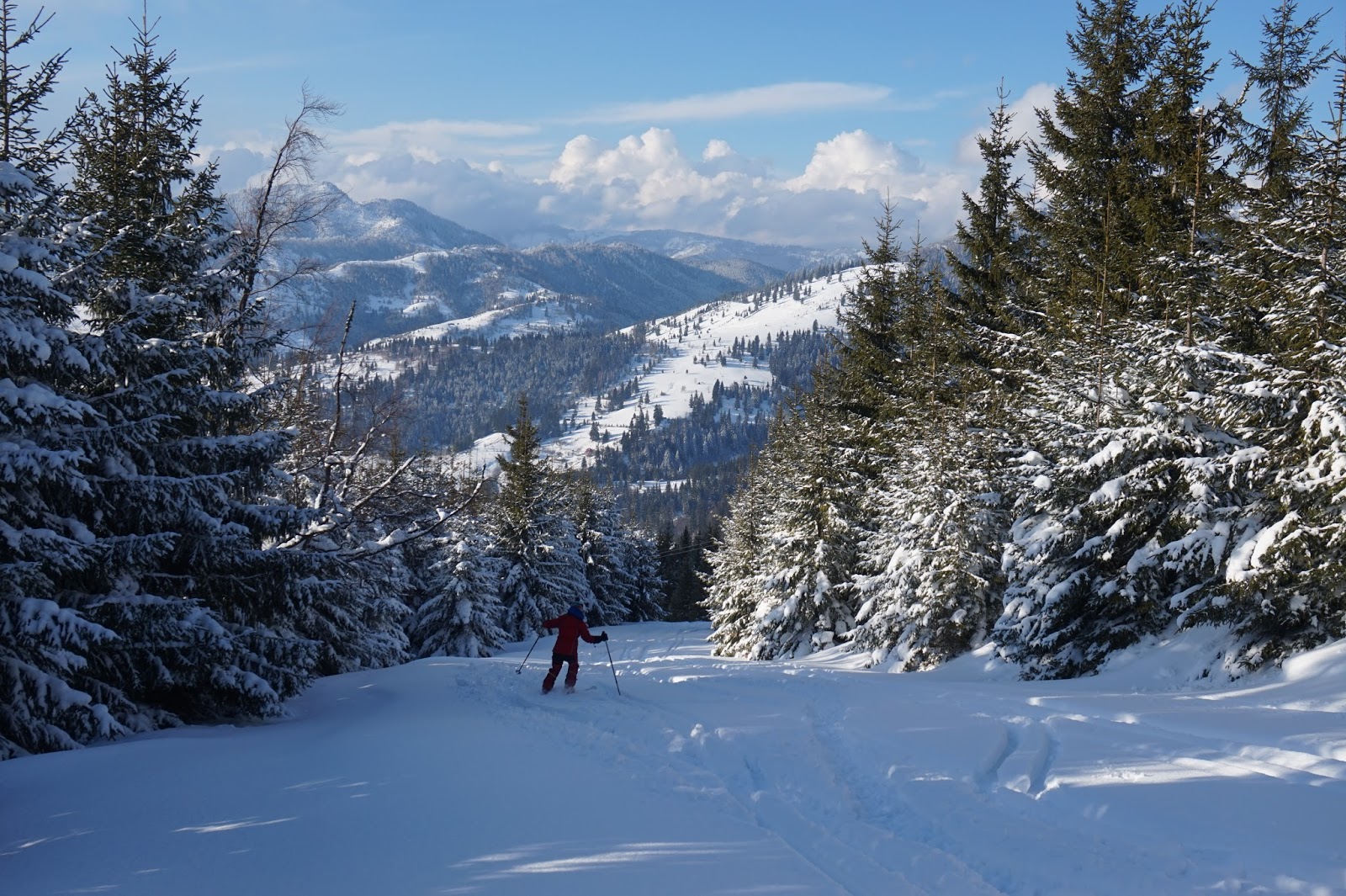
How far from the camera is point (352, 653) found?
21.2m

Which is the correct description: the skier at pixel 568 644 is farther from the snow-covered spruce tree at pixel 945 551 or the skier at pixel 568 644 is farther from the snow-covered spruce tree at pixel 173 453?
the snow-covered spruce tree at pixel 945 551

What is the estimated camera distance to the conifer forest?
9445 millimetres

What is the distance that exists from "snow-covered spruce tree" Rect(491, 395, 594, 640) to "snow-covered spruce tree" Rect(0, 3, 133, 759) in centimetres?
2737

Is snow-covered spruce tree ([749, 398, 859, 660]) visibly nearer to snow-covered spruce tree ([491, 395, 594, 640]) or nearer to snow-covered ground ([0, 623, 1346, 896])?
snow-covered ground ([0, 623, 1346, 896])

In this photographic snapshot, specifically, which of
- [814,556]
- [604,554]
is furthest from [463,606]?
[604,554]

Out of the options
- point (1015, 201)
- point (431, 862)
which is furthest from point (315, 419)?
point (1015, 201)

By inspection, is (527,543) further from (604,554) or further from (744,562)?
(604,554)

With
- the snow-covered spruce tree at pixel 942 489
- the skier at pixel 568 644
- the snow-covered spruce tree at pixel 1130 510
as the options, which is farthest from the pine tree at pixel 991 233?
the skier at pixel 568 644

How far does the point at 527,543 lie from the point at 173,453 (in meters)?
27.3

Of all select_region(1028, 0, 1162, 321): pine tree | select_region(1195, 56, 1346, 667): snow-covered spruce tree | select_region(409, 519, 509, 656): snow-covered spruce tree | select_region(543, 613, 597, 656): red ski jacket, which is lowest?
select_region(409, 519, 509, 656): snow-covered spruce tree

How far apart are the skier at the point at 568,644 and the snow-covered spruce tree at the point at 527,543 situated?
2438 centimetres

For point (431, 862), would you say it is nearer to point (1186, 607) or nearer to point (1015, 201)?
point (1186, 607)

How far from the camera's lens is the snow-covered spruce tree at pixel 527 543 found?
1475 inches

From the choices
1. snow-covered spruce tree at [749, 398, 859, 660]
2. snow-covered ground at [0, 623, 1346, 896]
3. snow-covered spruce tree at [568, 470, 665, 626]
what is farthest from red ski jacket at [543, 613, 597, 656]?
snow-covered spruce tree at [568, 470, 665, 626]
